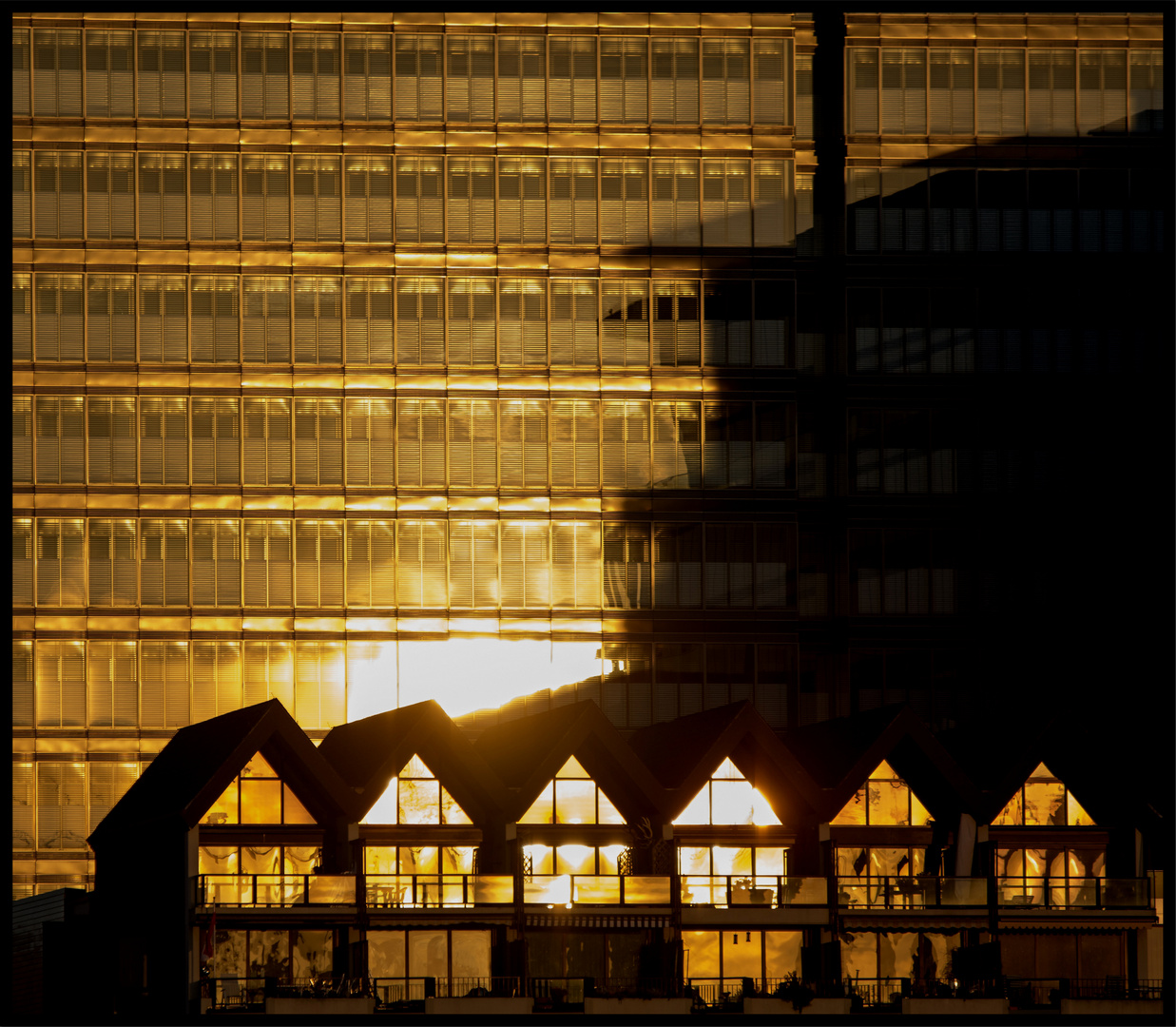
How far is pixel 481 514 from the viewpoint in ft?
225

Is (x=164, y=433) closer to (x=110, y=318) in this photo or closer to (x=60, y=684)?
(x=110, y=318)

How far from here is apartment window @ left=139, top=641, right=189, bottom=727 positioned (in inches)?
2640

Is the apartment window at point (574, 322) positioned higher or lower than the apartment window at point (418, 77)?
lower

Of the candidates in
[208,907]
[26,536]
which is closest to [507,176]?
[26,536]

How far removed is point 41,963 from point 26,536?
16.3 m

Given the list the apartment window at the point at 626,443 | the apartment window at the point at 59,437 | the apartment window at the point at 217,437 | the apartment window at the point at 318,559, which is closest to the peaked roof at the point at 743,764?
the apartment window at the point at 626,443

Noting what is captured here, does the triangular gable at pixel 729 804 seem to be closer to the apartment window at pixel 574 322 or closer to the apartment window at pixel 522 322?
the apartment window at pixel 574 322

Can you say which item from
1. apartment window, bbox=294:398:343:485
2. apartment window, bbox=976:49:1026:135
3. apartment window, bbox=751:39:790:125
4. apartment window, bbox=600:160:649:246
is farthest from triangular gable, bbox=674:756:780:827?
apartment window, bbox=976:49:1026:135

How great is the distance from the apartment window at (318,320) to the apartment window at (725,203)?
1458 centimetres

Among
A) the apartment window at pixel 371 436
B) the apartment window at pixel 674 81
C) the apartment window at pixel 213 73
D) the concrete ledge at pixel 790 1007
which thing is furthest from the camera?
the apartment window at pixel 674 81

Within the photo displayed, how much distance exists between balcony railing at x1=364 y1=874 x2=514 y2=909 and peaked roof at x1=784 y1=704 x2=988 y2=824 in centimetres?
966

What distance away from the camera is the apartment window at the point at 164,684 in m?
67.1

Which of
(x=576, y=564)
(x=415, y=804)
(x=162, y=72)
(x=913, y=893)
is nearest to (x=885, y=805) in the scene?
(x=913, y=893)

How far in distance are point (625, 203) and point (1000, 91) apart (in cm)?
1594
